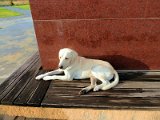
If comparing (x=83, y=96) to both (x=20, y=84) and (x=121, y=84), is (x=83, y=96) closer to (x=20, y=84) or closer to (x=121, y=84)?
(x=121, y=84)

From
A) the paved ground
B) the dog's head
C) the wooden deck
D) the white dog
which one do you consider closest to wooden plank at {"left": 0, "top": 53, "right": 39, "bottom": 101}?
the wooden deck

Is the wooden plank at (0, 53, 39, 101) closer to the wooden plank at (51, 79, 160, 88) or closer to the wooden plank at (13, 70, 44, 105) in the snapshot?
the wooden plank at (13, 70, 44, 105)

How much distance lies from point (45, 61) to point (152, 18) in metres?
1.95

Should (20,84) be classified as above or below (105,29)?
below

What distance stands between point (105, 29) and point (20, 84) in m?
1.64

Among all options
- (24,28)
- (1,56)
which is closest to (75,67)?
(1,56)

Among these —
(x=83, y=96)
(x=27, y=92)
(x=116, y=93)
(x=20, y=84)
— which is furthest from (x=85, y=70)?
(x=20, y=84)

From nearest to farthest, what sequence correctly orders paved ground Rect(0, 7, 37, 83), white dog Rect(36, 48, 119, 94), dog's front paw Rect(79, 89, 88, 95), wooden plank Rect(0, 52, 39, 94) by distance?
dog's front paw Rect(79, 89, 88, 95) < white dog Rect(36, 48, 119, 94) < wooden plank Rect(0, 52, 39, 94) < paved ground Rect(0, 7, 37, 83)

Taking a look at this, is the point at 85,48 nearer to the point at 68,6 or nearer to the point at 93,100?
the point at 68,6

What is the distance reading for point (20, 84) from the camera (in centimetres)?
393

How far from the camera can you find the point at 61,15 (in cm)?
391

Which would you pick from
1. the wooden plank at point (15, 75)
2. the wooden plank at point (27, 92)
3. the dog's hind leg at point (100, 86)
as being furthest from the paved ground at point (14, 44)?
the dog's hind leg at point (100, 86)

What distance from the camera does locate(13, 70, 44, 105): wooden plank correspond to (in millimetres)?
3340

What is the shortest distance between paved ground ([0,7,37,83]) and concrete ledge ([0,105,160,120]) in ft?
6.71
